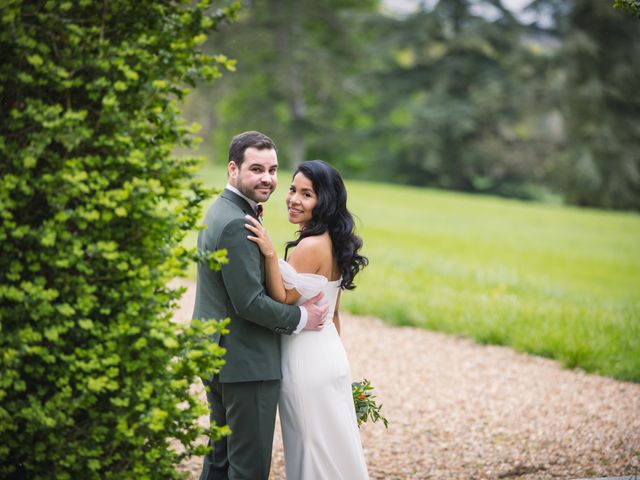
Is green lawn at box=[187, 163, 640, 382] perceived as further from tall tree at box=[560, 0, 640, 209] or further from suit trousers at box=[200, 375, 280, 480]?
tall tree at box=[560, 0, 640, 209]

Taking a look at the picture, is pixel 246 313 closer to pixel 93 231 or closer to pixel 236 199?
pixel 236 199

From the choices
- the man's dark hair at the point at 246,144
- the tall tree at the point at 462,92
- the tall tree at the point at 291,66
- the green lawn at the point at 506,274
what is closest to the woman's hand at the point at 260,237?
the man's dark hair at the point at 246,144

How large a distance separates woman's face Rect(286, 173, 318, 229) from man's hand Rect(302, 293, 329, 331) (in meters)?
0.48

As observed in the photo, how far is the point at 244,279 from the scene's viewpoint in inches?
130

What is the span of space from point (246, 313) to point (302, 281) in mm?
450

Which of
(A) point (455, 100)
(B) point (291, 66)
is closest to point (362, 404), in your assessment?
(B) point (291, 66)

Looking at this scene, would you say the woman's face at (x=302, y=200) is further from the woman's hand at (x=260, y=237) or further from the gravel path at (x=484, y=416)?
the gravel path at (x=484, y=416)

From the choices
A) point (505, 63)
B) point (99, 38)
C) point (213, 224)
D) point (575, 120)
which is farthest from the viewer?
point (505, 63)

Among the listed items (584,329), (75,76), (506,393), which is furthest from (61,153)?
(584,329)

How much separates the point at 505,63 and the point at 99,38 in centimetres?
3596

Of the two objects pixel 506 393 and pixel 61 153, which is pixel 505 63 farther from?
pixel 61 153

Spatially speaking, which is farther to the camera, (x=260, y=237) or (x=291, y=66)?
(x=291, y=66)

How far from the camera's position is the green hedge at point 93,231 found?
264cm

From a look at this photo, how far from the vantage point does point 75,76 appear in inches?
109
